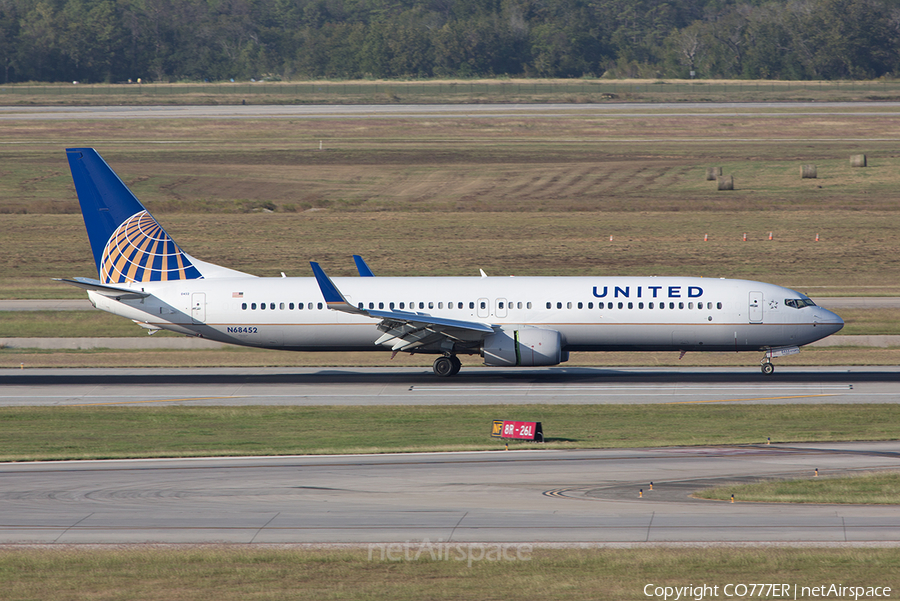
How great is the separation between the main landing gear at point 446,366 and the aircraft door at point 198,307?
10042mm

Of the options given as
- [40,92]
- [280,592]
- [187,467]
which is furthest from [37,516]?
[40,92]

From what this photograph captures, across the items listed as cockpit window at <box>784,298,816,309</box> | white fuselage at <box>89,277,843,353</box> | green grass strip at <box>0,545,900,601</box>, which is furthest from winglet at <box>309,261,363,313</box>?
green grass strip at <box>0,545,900,601</box>

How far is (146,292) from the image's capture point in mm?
42750

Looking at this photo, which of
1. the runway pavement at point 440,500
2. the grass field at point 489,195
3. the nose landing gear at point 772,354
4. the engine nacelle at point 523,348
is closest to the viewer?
the runway pavement at point 440,500

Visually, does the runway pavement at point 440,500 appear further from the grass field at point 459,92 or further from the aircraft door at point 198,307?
the grass field at point 459,92

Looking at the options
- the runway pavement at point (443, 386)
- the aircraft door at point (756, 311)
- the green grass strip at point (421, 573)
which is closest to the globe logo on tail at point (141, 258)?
the runway pavement at point (443, 386)

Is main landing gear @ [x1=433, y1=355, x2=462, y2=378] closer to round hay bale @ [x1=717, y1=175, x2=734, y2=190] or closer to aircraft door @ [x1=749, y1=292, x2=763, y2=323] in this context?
aircraft door @ [x1=749, y1=292, x2=763, y2=323]

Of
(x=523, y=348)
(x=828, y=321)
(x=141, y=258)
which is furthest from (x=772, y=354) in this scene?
(x=141, y=258)

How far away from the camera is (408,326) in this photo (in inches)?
1604

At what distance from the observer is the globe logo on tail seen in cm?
4319

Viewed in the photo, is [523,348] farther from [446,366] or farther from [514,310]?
[446,366]

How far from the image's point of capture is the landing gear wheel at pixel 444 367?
42.2 m

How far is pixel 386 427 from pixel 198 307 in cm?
1383

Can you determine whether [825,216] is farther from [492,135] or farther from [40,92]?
[40,92]
